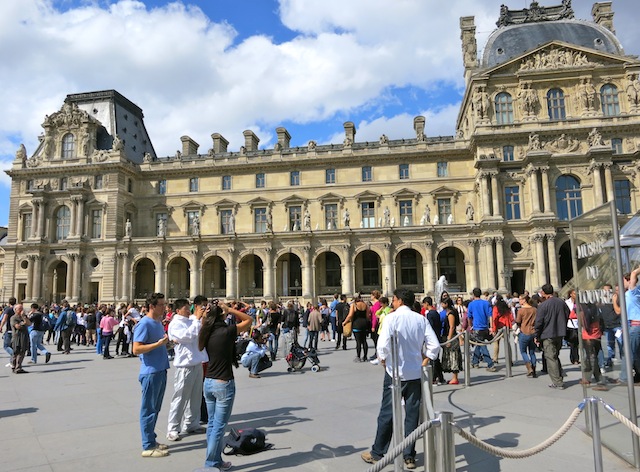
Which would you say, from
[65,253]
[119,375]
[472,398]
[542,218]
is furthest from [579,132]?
[65,253]

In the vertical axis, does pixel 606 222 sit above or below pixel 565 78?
below

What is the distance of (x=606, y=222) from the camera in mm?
6375

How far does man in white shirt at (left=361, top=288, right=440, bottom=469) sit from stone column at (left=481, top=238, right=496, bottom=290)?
111 ft

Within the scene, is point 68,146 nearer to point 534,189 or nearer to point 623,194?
point 534,189

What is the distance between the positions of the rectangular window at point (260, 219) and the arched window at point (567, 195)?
26.8 metres

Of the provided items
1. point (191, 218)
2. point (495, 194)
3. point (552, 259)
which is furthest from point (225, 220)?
point (552, 259)

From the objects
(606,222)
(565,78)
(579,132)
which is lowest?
(606,222)

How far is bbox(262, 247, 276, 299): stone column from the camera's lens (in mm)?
42094

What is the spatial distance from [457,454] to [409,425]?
999 millimetres

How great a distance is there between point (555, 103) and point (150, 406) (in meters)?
43.5

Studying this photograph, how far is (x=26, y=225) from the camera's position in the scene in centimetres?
4759

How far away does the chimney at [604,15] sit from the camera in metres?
44.1

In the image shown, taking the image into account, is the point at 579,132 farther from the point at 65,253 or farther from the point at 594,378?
the point at 65,253

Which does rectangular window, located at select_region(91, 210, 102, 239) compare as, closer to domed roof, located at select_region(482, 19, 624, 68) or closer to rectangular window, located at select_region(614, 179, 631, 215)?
domed roof, located at select_region(482, 19, 624, 68)
